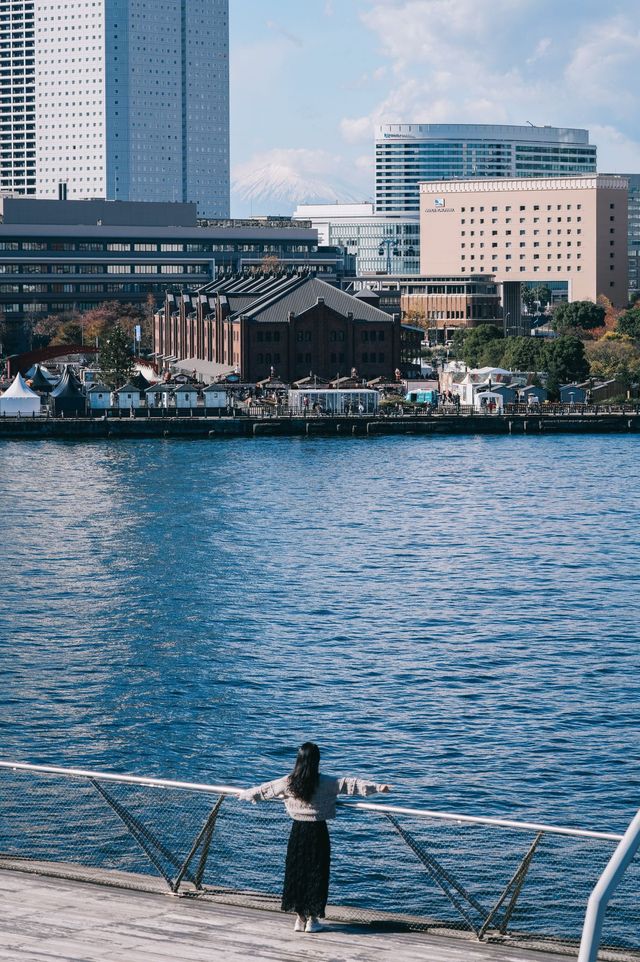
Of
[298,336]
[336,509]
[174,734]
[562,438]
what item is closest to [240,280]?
[298,336]

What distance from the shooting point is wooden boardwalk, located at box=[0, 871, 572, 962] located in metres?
16.1

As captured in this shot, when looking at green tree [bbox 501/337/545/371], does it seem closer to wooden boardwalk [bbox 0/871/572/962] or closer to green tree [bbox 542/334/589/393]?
green tree [bbox 542/334/589/393]

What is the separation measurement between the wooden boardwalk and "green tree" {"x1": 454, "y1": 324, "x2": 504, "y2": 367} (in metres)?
142

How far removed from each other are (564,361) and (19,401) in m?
47.1

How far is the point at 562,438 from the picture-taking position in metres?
130

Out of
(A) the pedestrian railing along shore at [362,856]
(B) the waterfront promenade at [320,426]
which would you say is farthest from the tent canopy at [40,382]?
(A) the pedestrian railing along shore at [362,856]

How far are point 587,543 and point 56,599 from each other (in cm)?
2706

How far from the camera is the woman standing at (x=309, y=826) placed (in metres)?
16.9

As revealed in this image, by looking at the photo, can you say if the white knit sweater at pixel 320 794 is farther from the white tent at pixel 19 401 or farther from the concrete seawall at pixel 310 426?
the white tent at pixel 19 401

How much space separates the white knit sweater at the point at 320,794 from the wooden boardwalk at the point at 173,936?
3.96 feet

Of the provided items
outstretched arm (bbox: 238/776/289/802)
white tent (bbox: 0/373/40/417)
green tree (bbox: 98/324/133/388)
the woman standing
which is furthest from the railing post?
green tree (bbox: 98/324/133/388)

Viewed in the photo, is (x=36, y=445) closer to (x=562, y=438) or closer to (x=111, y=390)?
(x=111, y=390)

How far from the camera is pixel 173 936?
1667 centimetres

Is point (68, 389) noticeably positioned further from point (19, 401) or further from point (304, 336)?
point (304, 336)
